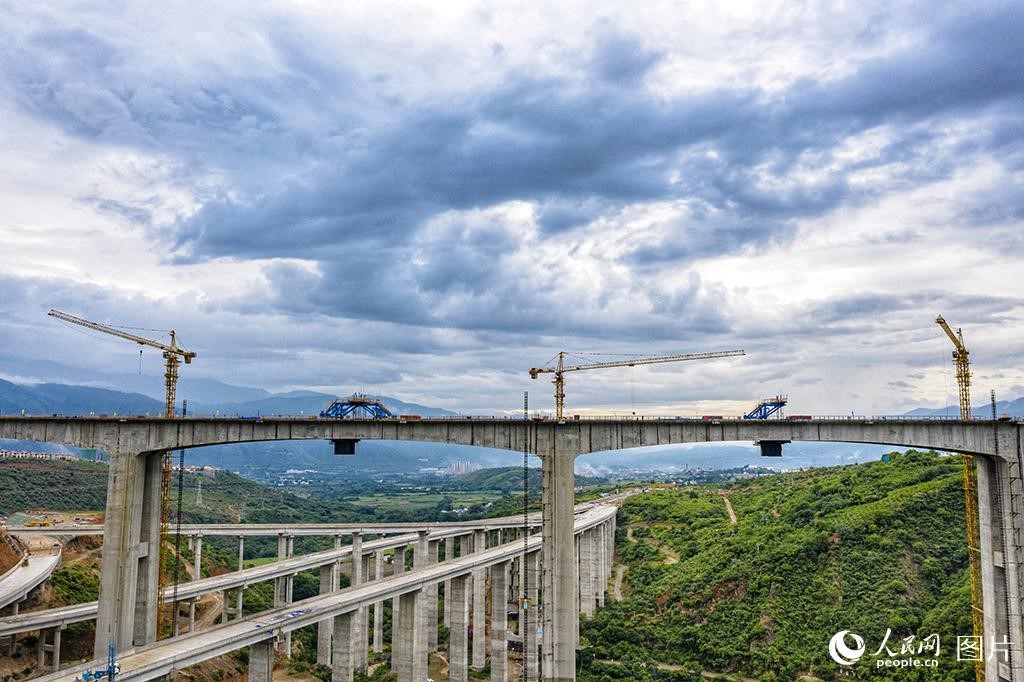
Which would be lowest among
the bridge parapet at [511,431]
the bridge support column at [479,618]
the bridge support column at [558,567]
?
the bridge support column at [479,618]

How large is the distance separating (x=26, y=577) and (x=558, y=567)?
184 ft

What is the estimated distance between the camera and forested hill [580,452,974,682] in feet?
197

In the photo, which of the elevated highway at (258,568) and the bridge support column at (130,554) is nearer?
the bridge support column at (130,554)

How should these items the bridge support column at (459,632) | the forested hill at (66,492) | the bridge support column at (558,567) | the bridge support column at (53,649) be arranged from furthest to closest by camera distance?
the forested hill at (66,492), the bridge support column at (459,632), the bridge support column at (53,649), the bridge support column at (558,567)

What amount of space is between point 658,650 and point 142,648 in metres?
48.0

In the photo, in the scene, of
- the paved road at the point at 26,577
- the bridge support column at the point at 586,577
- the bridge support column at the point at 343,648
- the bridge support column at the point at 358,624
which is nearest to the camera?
the bridge support column at the point at 343,648

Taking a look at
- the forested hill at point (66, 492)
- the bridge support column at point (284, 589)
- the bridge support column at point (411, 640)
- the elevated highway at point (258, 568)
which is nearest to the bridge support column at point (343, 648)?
the bridge support column at point (411, 640)

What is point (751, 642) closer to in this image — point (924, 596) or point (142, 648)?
point (924, 596)

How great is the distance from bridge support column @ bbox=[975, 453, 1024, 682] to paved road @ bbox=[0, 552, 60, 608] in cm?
8080

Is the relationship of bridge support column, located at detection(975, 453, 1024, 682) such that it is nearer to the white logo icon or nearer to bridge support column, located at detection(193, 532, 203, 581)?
the white logo icon

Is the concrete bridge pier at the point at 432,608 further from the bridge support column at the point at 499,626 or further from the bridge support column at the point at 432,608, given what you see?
the bridge support column at the point at 499,626

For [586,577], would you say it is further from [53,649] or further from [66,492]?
[66,492]

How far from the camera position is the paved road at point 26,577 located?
64188mm

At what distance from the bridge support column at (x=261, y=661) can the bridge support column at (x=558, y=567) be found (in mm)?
21322
